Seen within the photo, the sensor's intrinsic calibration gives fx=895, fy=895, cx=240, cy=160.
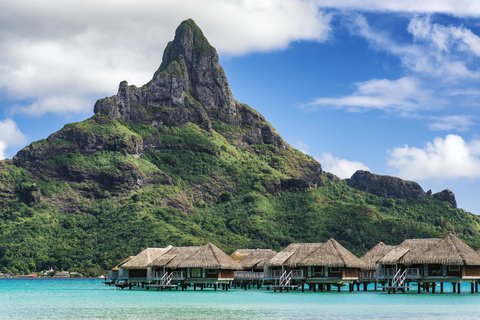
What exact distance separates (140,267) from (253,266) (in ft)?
39.8

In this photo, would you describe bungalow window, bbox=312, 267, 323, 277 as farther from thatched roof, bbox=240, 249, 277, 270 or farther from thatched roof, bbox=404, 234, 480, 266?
thatched roof, bbox=240, 249, 277, 270

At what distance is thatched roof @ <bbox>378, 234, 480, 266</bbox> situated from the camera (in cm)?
7188

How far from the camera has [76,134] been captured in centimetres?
18812

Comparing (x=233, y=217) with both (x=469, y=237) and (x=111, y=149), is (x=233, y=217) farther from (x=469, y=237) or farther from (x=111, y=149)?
→ (x=469, y=237)

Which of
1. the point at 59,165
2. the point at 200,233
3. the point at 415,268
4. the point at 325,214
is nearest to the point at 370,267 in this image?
the point at 415,268

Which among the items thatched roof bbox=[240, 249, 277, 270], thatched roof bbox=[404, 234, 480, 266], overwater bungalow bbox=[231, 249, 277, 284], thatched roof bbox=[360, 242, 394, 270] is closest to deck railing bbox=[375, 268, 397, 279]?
thatched roof bbox=[404, 234, 480, 266]

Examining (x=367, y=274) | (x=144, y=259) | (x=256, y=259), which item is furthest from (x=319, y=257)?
(x=144, y=259)

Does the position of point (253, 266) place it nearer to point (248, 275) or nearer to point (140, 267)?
point (248, 275)

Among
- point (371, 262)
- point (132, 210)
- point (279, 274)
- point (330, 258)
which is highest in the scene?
point (132, 210)

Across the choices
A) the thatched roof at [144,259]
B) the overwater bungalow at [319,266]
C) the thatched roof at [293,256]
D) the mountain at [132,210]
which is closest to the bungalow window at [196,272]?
the thatched roof at [144,259]

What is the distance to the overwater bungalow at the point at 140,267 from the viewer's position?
88744 mm

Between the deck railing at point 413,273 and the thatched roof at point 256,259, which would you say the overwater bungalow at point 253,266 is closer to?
the thatched roof at point 256,259

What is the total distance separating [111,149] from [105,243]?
35.0 meters

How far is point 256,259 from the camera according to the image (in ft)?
309
